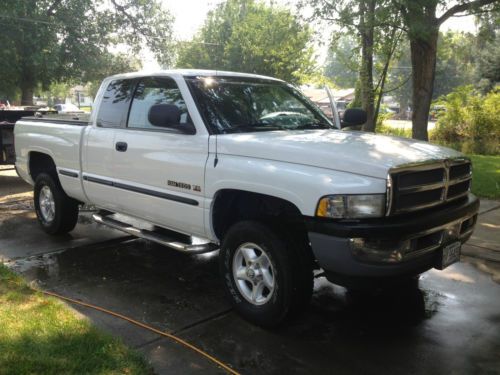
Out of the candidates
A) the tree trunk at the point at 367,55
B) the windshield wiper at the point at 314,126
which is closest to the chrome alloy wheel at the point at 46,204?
the windshield wiper at the point at 314,126

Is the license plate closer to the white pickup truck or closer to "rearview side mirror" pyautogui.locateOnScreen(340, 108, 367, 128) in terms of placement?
the white pickup truck

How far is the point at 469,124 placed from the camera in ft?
53.0

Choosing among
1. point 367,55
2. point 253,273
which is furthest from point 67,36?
point 253,273

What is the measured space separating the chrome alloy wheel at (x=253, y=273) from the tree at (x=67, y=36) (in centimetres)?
1829

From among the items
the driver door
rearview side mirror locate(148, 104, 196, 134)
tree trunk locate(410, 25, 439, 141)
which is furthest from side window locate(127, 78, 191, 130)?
tree trunk locate(410, 25, 439, 141)

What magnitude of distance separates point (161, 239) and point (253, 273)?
1.13 m

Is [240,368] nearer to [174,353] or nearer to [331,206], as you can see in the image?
[174,353]

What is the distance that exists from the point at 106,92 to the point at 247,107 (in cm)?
186

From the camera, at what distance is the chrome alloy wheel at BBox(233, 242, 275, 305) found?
3.85 m

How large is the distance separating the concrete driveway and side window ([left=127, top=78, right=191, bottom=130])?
59.7 inches

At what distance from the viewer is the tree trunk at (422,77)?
31.2 ft

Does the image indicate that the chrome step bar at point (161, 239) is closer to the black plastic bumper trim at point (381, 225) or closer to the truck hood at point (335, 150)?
the truck hood at point (335, 150)

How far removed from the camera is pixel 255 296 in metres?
3.95

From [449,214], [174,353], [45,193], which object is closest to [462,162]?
[449,214]
